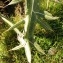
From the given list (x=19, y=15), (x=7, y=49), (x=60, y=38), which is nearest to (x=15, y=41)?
(x=7, y=49)

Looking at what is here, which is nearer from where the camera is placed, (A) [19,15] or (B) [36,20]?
A: (B) [36,20]

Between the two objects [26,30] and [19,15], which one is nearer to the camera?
[26,30]

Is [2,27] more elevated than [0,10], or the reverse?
[0,10]

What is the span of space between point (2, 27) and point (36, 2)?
93 cm

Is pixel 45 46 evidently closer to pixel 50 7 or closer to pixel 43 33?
pixel 43 33

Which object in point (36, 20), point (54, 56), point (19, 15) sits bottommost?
point (54, 56)

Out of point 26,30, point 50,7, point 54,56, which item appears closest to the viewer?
point 26,30

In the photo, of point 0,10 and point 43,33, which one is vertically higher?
point 0,10

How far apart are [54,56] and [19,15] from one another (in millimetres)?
462

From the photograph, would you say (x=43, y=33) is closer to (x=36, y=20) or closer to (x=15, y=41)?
(x=15, y=41)

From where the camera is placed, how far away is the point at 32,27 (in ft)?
3.79

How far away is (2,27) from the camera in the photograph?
6.63ft

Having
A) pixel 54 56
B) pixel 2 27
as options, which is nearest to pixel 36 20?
pixel 54 56

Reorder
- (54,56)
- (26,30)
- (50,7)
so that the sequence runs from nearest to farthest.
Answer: (26,30), (54,56), (50,7)
